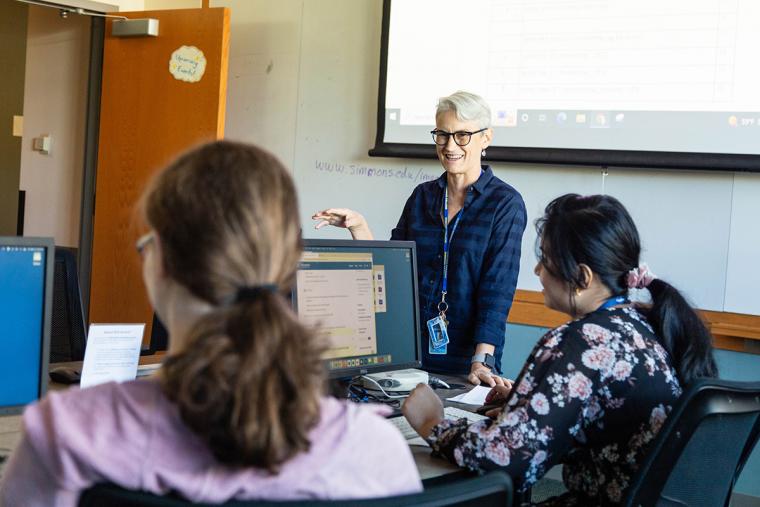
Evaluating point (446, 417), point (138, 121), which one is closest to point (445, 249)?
point (446, 417)

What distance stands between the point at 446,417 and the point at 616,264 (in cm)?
52

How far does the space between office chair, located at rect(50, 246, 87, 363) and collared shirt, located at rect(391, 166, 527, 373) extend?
985 millimetres

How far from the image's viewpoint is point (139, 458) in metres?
0.83

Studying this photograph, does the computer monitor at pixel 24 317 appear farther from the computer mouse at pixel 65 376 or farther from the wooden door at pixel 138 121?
the wooden door at pixel 138 121

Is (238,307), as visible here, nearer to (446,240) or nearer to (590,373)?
(590,373)

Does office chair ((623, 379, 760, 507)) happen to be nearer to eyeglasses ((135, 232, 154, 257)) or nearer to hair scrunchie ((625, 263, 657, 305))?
hair scrunchie ((625, 263, 657, 305))

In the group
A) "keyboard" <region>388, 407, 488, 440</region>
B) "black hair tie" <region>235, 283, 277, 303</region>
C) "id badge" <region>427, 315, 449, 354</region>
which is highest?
"black hair tie" <region>235, 283, 277, 303</region>

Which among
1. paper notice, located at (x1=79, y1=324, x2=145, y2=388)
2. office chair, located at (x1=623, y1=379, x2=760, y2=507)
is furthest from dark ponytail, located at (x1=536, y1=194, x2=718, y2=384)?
paper notice, located at (x1=79, y1=324, x2=145, y2=388)

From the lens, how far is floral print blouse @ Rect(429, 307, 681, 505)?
1.48 m

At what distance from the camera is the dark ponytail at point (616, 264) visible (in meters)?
1.62

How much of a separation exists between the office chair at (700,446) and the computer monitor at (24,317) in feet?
3.42

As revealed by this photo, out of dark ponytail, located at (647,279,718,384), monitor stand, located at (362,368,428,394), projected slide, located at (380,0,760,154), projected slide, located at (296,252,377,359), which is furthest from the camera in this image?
projected slide, located at (380,0,760,154)

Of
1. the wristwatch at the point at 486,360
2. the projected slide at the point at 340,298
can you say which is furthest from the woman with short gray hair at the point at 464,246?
the projected slide at the point at 340,298

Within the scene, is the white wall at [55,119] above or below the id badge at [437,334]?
above
